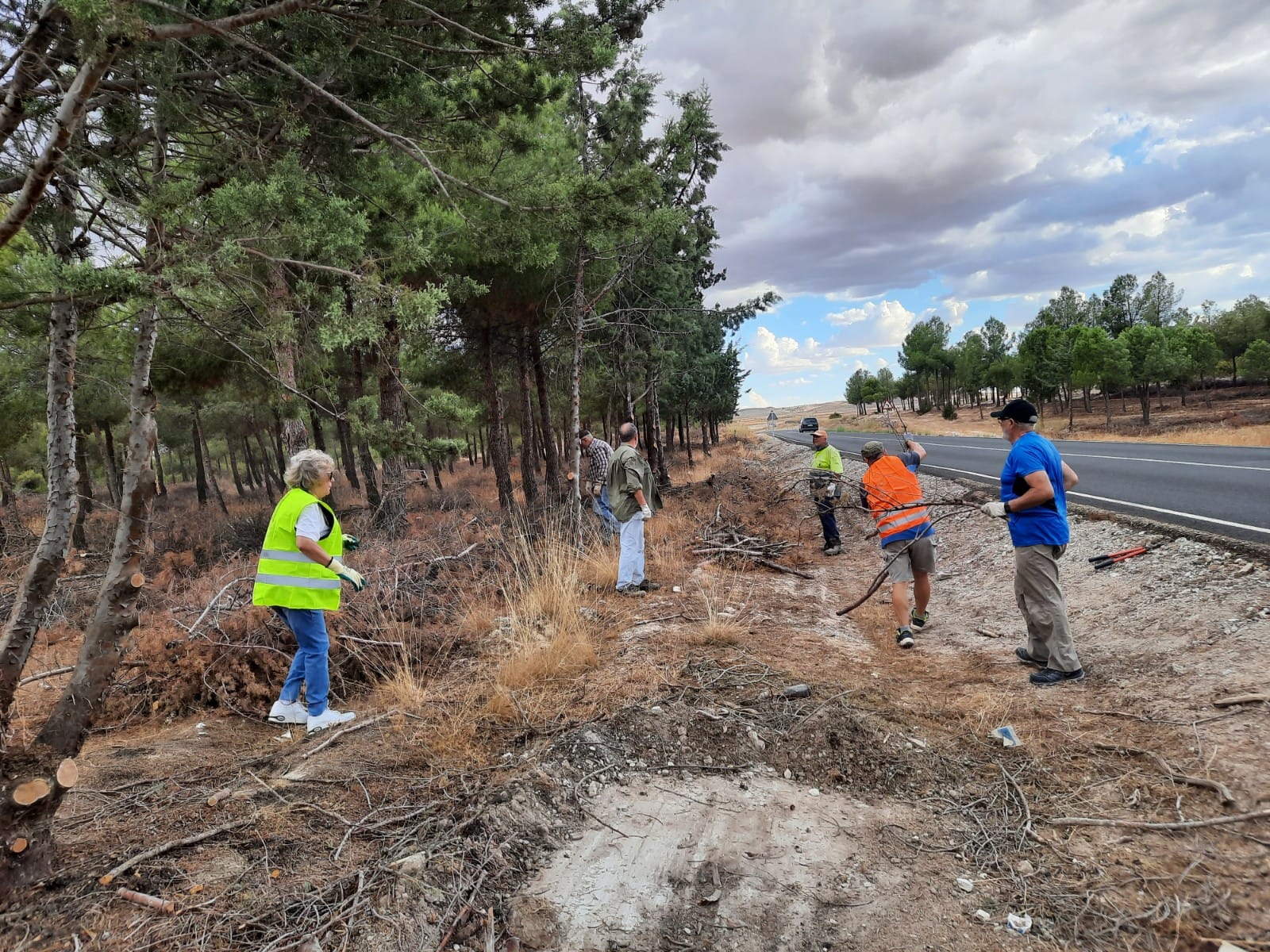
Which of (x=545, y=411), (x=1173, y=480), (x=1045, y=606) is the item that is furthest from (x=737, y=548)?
(x=1173, y=480)

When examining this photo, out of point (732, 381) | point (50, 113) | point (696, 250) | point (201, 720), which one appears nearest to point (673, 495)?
point (696, 250)

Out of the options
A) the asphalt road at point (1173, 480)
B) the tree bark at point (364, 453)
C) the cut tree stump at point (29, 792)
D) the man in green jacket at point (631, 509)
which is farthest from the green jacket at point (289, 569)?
the asphalt road at point (1173, 480)

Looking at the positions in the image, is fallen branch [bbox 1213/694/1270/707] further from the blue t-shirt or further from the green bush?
the green bush

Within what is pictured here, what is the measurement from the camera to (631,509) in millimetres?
7195

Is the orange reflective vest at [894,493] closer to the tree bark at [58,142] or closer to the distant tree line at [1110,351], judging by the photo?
the tree bark at [58,142]

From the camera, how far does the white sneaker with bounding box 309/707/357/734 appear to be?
4402 millimetres

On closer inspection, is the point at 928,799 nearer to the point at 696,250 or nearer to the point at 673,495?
the point at 673,495

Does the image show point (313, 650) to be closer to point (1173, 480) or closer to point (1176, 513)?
point (1176, 513)

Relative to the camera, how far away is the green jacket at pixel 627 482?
720 cm

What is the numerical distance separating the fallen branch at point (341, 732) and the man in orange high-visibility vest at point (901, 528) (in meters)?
4.19

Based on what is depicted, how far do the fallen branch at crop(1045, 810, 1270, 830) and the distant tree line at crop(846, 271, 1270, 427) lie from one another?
2805cm

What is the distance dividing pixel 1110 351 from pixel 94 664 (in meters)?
49.0

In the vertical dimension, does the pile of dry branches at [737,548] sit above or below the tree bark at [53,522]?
below

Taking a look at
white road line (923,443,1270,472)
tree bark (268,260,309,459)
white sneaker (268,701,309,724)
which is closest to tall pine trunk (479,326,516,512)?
tree bark (268,260,309,459)
